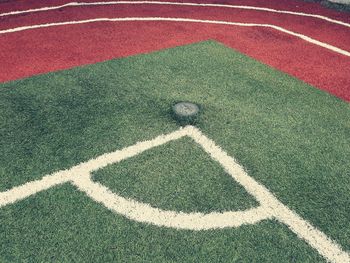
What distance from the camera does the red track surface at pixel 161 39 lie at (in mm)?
4773

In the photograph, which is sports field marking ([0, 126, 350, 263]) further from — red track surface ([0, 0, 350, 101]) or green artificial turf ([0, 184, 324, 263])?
red track surface ([0, 0, 350, 101])

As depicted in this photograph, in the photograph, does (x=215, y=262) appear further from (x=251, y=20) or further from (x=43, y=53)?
(x=251, y=20)

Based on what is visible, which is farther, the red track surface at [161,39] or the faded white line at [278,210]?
the red track surface at [161,39]

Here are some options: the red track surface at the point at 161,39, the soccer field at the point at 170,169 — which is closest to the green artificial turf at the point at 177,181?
the soccer field at the point at 170,169

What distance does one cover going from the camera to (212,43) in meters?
5.60

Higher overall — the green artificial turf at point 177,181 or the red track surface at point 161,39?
the red track surface at point 161,39

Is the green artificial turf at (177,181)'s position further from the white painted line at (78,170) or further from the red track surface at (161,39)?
the red track surface at (161,39)

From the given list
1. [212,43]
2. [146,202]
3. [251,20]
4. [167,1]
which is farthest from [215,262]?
[167,1]

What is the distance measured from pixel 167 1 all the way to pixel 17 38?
13.0 feet

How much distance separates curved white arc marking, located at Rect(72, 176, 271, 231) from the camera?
7.95 ft

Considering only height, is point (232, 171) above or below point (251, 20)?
below

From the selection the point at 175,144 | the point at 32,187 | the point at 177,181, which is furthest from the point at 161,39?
the point at 32,187

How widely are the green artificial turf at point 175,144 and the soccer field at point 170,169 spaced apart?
1cm

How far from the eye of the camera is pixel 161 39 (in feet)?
19.0
